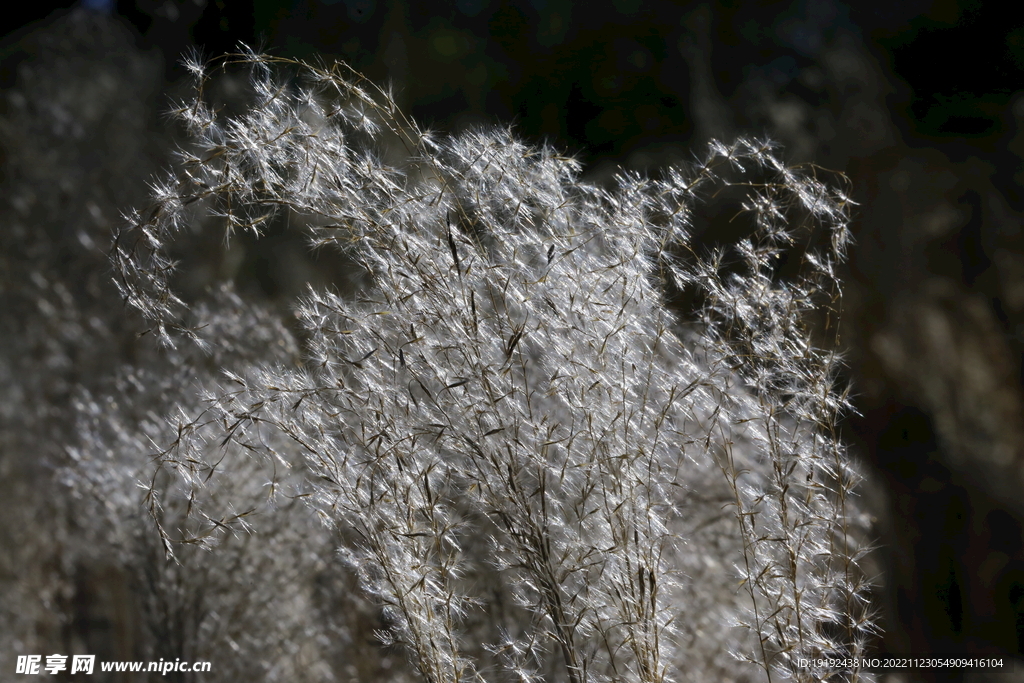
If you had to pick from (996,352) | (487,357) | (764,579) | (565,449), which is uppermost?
(996,352)

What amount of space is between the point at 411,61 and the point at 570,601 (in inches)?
48.3

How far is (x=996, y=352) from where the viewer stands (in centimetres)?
140

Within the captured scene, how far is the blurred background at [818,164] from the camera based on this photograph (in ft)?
4.42

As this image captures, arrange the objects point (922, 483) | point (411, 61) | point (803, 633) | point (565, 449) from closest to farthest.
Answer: point (565, 449) < point (803, 633) < point (922, 483) < point (411, 61)

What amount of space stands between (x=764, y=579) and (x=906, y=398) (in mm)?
650

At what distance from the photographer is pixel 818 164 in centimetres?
141

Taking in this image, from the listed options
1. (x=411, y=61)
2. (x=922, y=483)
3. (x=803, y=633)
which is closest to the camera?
(x=803, y=633)

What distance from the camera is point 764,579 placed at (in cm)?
100

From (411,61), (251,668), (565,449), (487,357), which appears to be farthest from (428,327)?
(251,668)

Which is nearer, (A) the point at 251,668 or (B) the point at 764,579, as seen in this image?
Answer: (B) the point at 764,579

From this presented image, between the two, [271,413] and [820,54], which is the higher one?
[820,54]

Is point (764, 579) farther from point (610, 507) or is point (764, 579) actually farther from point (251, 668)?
point (251, 668)

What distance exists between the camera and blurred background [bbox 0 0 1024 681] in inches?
53.1

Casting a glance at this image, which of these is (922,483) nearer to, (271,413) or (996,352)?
(996,352)
